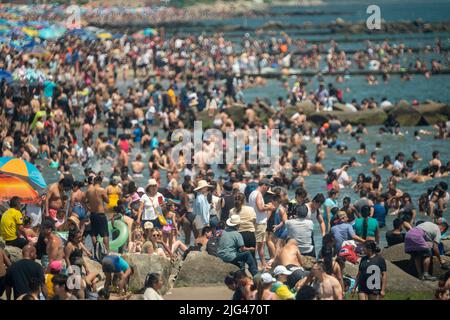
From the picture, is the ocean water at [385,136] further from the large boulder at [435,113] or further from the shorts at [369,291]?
the shorts at [369,291]

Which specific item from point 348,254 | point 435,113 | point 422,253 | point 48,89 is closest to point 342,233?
point 348,254

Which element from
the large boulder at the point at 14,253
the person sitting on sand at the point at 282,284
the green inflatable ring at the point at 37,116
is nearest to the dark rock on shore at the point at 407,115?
the green inflatable ring at the point at 37,116

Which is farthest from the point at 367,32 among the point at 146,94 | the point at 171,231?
the point at 171,231

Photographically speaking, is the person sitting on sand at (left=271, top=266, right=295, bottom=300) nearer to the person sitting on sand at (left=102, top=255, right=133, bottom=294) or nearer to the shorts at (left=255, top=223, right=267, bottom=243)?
the person sitting on sand at (left=102, top=255, right=133, bottom=294)

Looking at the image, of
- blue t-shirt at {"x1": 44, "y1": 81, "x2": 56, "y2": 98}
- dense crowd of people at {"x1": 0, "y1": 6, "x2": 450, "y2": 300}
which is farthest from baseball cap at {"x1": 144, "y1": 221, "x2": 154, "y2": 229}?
blue t-shirt at {"x1": 44, "y1": 81, "x2": 56, "y2": 98}

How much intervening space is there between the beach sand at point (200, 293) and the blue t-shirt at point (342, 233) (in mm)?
2324

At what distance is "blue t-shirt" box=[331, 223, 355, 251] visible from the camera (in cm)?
1570

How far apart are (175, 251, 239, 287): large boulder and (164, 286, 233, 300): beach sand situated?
0.16 meters

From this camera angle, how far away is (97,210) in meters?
16.7

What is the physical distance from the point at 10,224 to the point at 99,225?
1.65 m

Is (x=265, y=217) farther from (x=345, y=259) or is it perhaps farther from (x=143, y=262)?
(x=143, y=262)

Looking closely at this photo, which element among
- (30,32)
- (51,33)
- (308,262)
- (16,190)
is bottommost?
(308,262)

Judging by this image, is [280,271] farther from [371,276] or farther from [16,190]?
[16,190]
